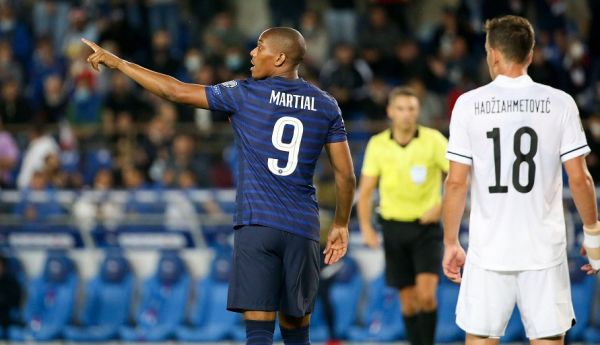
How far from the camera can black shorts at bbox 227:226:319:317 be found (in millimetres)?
7125

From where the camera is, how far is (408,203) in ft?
33.8

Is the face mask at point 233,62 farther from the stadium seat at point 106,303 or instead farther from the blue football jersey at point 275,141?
the blue football jersey at point 275,141

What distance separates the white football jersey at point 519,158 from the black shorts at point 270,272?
111 centimetres

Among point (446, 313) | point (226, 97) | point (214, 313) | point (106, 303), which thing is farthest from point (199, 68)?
point (226, 97)

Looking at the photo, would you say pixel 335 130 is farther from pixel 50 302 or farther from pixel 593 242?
pixel 50 302

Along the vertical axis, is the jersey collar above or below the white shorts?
above

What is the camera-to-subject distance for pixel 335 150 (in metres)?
7.34

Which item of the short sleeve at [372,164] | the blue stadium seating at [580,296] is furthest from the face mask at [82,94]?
the short sleeve at [372,164]

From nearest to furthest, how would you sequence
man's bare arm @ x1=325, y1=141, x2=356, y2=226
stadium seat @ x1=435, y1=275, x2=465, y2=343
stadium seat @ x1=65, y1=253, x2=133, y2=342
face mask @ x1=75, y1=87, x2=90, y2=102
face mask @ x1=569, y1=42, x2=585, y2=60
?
man's bare arm @ x1=325, y1=141, x2=356, y2=226 < stadium seat @ x1=435, y1=275, x2=465, y2=343 < stadium seat @ x1=65, y1=253, x2=133, y2=342 < face mask @ x1=569, y1=42, x2=585, y2=60 < face mask @ x1=75, y1=87, x2=90, y2=102

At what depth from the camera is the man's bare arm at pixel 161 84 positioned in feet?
23.5

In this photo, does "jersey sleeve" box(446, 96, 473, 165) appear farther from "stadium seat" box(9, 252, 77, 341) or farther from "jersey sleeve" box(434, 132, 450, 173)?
"stadium seat" box(9, 252, 77, 341)

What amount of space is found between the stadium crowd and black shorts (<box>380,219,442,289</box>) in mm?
5451

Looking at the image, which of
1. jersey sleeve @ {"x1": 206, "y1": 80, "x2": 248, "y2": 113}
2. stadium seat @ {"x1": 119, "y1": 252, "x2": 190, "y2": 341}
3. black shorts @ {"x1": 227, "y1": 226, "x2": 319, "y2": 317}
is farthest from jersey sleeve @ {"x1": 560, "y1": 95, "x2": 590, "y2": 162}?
stadium seat @ {"x1": 119, "y1": 252, "x2": 190, "y2": 341}

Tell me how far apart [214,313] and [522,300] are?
805cm
